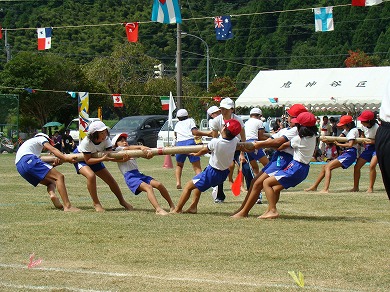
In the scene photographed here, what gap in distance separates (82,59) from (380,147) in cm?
8103

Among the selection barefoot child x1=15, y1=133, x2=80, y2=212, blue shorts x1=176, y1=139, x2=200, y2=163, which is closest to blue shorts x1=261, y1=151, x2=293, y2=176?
barefoot child x1=15, y1=133, x2=80, y2=212

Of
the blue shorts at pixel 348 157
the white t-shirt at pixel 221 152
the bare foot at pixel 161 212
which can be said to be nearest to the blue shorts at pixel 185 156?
the blue shorts at pixel 348 157

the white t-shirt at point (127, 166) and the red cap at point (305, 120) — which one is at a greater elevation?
the red cap at point (305, 120)

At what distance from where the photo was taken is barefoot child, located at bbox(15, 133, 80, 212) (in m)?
12.2

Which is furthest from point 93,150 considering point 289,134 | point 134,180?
point 289,134

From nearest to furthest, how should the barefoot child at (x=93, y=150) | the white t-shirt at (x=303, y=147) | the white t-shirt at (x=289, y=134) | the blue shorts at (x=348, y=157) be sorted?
the white t-shirt at (x=303, y=147)
the white t-shirt at (x=289, y=134)
the barefoot child at (x=93, y=150)
the blue shorts at (x=348, y=157)

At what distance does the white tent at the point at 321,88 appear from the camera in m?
30.7

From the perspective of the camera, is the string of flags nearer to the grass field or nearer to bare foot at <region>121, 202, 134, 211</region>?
bare foot at <region>121, 202, 134, 211</region>

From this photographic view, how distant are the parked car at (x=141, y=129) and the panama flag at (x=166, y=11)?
13.2 m

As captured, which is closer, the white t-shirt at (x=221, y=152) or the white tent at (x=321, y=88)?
the white t-shirt at (x=221, y=152)

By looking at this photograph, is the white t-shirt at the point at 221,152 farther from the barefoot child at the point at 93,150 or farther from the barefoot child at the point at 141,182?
the barefoot child at the point at 93,150

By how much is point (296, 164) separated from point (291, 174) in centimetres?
17

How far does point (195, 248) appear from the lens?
8383mm

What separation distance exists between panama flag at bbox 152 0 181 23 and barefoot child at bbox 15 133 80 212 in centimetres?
1386
